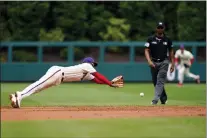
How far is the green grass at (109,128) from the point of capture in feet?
26.0

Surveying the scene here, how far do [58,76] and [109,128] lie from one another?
3396mm

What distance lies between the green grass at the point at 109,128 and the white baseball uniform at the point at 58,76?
7.49 ft

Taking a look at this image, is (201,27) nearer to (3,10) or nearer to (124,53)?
(124,53)

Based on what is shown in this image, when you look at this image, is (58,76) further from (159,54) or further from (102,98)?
(102,98)

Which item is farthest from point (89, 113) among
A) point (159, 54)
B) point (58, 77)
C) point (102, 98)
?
point (102, 98)

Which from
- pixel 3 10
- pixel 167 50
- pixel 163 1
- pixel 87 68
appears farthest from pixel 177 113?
pixel 163 1

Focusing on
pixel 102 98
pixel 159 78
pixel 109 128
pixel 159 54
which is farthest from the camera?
pixel 102 98

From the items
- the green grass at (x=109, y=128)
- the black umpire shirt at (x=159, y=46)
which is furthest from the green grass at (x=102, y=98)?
the green grass at (x=109, y=128)

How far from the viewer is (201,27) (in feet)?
112

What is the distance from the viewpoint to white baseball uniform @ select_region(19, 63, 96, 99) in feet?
37.4

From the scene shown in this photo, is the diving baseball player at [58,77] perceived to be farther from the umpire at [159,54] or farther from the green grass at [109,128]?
the green grass at [109,128]

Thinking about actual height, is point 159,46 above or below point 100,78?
above

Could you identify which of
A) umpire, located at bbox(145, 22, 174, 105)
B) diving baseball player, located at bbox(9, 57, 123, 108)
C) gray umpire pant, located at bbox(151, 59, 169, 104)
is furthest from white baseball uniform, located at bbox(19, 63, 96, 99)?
umpire, located at bbox(145, 22, 174, 105)

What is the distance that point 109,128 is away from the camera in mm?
8469
